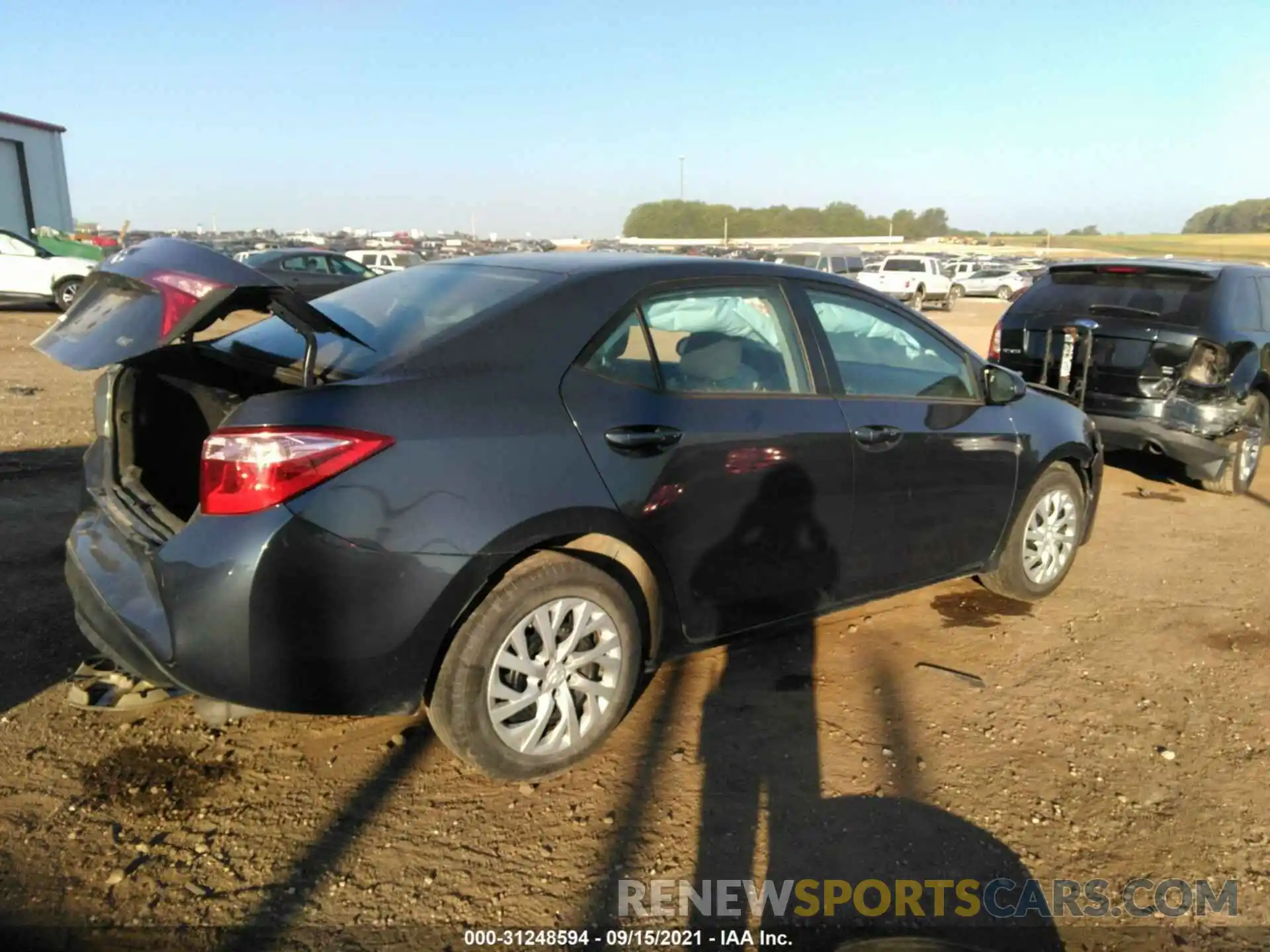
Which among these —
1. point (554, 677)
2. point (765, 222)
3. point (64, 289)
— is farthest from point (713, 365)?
point (765, 222)

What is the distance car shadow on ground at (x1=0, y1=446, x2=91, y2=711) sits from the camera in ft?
11.9

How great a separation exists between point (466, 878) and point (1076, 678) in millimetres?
2657

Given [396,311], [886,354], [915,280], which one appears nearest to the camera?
[396,311]

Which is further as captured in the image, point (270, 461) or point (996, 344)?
point (996, 344)

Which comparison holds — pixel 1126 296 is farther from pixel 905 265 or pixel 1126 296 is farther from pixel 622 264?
pixel 905 265

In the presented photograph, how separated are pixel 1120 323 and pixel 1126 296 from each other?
0.90 ft

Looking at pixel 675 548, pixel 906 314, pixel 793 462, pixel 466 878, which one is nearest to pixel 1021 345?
pixel 906 314

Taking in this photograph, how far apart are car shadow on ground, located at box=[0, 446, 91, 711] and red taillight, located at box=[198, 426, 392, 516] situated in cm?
156

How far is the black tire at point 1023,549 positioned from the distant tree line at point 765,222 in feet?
230

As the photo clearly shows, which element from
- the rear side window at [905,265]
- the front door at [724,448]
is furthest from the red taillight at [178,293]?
the rear side window at [905,265]

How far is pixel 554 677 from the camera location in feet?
9.84

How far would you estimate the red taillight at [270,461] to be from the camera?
254 centimetres

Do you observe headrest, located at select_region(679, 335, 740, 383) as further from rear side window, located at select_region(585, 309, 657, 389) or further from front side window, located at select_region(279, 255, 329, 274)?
front side window, located at select_region(279, 255, 329, 274)

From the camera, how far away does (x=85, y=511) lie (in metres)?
3.35
